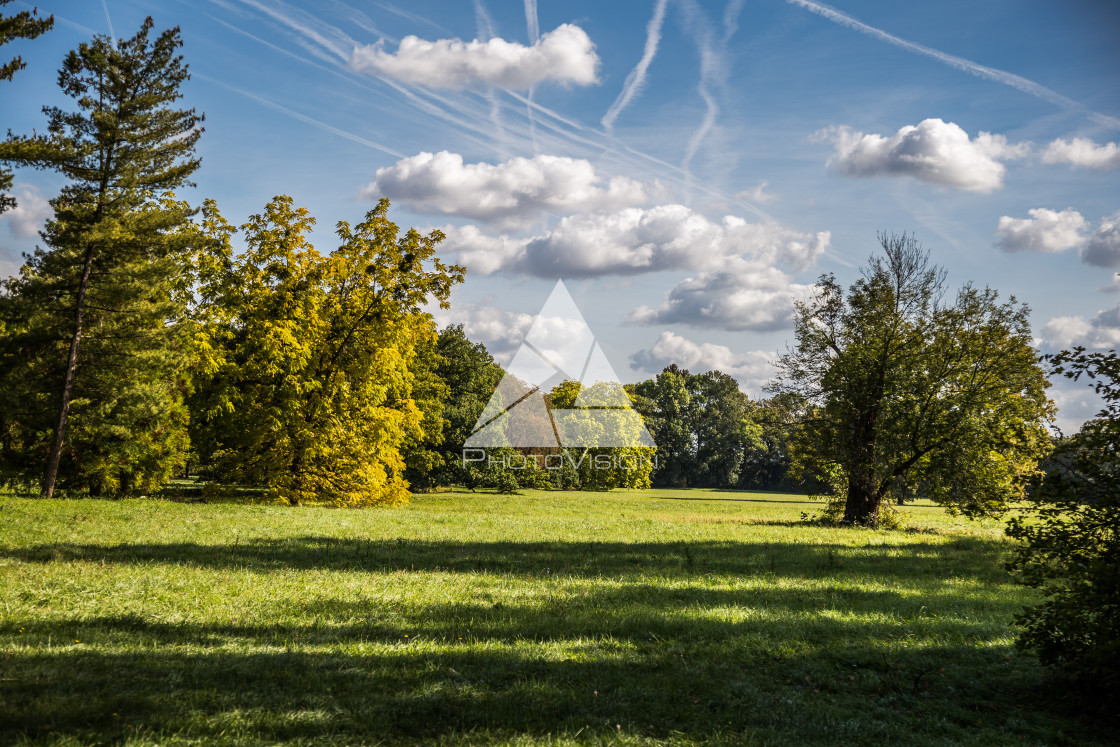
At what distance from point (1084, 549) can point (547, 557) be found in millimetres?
10547

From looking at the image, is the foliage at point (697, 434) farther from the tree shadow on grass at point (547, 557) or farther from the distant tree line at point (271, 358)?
the tree shadow on grass at point (547, 557)

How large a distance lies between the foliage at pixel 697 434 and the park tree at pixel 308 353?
6771 centimetres

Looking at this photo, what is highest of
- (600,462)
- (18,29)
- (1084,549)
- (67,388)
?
(18,29)

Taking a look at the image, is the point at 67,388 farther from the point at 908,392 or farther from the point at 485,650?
the point at 908,392

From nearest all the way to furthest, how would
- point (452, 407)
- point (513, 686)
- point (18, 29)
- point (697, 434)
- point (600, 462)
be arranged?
point (513, 686)
point (18, 29)
point (452, 407)
point (600, 462)
point (697, 434)

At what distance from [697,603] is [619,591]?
1.41 meters

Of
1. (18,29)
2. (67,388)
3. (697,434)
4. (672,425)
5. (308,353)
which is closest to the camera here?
(18,29)

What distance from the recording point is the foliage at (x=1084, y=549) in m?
6.15

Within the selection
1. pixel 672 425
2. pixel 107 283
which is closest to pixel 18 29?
pixel 107 283

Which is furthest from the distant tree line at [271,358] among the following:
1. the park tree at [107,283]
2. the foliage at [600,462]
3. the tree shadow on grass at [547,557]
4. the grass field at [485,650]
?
the foliage at [600,462]

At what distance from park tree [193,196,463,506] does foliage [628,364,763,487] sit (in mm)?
67714

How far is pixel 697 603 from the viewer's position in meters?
10.3

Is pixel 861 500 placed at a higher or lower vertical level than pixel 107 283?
lower

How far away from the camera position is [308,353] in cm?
2678
